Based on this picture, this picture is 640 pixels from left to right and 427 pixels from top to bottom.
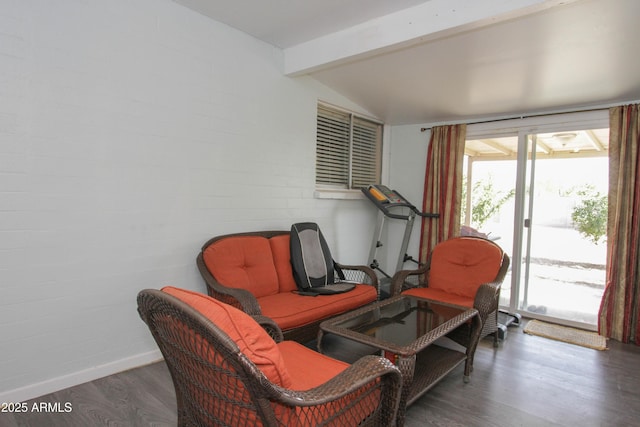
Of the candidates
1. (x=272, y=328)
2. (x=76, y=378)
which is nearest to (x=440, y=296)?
(x=272, y=328)

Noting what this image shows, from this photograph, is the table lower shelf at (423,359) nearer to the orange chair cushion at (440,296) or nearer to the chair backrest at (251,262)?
the orange chair cushion at (440,296)

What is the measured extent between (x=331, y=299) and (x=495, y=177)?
257cm

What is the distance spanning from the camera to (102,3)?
2.35 metres

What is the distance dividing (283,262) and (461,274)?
1.62 m

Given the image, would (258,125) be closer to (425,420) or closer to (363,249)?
(363,249)

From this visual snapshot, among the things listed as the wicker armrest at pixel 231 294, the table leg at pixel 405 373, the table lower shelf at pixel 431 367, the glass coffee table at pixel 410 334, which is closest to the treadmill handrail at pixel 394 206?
the glass coffee table at pixel 410 334

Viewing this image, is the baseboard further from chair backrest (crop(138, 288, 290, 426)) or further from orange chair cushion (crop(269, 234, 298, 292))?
chair backrest (crop(138, 288, 290, 426))

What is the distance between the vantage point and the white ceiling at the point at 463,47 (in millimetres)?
2408

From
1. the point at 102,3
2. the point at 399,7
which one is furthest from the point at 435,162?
the point at 102,3

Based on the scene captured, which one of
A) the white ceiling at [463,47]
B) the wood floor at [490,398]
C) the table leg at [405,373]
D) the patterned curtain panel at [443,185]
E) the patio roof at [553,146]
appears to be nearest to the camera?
the table leg at [405,373]

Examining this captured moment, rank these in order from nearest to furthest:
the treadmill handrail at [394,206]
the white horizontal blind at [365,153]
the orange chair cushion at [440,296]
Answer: the orange chair cushion at [440,296], the treadmill handrail at [394,206], the white horizontal blind at [365,153]

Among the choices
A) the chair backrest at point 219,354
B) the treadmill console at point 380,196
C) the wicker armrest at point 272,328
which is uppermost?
the treadmill console at point 380,196

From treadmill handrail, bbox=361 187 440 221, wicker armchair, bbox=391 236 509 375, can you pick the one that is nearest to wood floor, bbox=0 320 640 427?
wicker armchair, bbox=391 236 509 375

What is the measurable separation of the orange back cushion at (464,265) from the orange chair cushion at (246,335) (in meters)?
2.46
